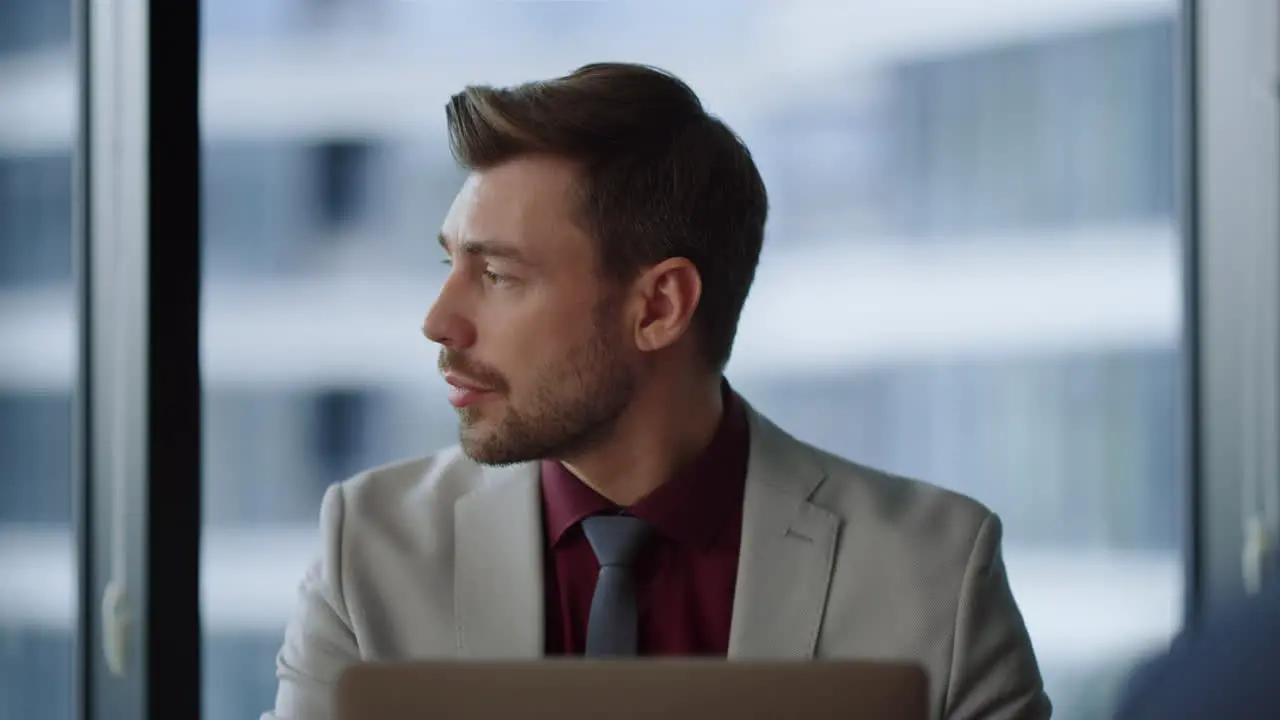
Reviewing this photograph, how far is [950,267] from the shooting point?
10.7 ft

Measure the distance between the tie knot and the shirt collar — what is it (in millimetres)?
13

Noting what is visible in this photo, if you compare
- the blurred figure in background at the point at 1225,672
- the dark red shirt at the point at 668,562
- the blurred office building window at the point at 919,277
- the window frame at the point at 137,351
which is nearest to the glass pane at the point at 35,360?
the blurred office building window at the point at 919,277

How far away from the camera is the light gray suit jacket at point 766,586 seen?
1.73 meters

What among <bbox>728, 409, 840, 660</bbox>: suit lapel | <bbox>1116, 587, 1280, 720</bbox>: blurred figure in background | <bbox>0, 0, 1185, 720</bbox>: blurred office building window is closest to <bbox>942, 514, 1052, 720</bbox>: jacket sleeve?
<bbox>728, 409, 840, 660</bbox>: suit lapel

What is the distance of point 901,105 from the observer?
3.43m

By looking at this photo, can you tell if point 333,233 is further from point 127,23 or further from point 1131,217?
point 1131,217

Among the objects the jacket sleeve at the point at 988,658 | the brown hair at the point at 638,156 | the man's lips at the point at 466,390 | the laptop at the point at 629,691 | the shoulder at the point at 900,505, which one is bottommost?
the jacket sleeve at the point at 988,658

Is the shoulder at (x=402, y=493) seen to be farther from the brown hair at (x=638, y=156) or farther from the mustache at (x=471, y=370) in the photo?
the brown hair at (x=638, y=156)

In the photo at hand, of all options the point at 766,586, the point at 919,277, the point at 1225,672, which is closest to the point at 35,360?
the point at 766,586

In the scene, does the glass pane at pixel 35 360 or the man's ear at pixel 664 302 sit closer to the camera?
the man's ear at pixel 664 302

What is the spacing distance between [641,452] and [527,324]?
24 cm

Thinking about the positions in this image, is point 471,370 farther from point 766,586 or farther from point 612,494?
point 766,586

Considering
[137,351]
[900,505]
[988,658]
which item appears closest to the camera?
[988,658]

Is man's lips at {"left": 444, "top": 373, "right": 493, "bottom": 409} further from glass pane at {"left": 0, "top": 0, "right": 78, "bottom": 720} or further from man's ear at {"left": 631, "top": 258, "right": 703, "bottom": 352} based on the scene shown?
glass pane at {"left": 0, "top": 0, "right": 78, "bottom": 720}
